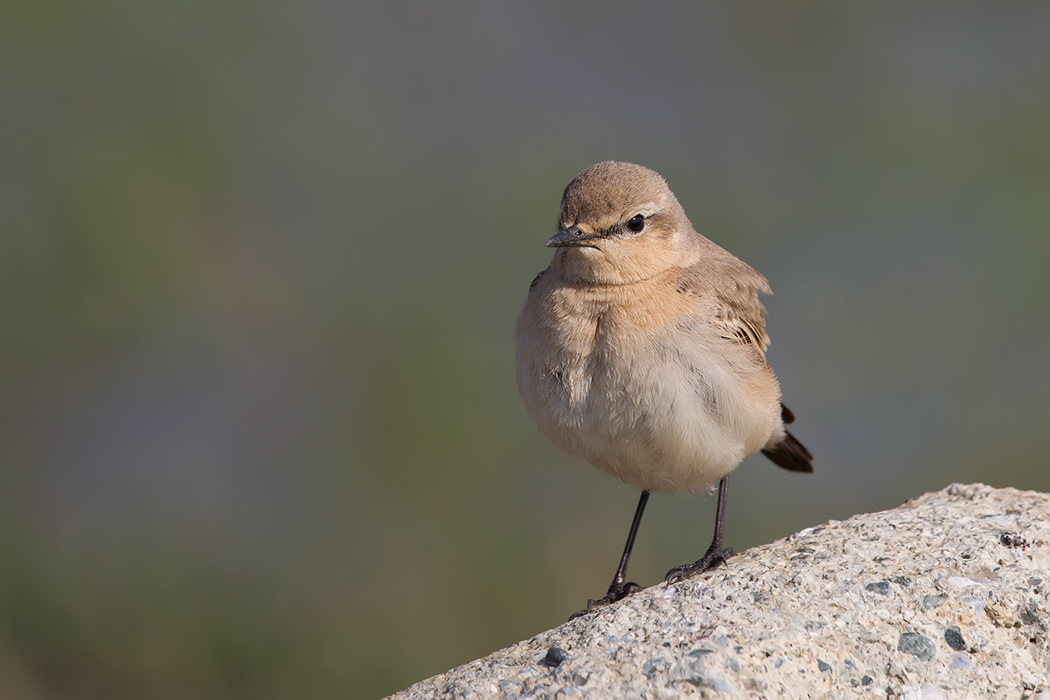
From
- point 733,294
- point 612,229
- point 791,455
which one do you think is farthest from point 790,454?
point 612,229

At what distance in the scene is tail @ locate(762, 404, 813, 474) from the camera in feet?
21.4

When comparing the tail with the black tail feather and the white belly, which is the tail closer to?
the black tail feather

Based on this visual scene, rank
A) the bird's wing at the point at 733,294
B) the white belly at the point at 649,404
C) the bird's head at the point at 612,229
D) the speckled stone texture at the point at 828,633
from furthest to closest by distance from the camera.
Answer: the bird's wing at the point at 733,294 < the bird's head at the point at 612,229 < the white belly at the point at 649,404 < the speckled stone texture at the point at 828,633

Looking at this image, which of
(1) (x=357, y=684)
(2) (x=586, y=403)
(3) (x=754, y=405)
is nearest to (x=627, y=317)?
(2) (x=586, y=403)

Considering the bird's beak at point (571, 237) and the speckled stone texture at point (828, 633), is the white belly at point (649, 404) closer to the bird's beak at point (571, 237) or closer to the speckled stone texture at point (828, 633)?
the bird's beak at point (571, 237)

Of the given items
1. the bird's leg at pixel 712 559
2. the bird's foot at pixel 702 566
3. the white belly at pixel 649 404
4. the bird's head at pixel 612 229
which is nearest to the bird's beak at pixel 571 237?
the bird's head at pixel 612 229

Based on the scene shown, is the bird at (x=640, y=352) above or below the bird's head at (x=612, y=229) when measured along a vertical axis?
below

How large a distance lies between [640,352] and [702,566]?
3.67ft

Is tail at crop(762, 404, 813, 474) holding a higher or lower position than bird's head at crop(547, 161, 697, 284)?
lower

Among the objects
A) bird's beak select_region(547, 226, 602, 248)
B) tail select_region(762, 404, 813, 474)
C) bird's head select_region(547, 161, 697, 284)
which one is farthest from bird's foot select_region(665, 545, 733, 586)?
bird's beak select_region(547, 226, 602, 248)

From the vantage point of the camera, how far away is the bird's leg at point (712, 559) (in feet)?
16.1

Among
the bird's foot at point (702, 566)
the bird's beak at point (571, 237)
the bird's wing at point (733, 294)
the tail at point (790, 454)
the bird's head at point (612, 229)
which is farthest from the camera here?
the tail at point (790, 454)

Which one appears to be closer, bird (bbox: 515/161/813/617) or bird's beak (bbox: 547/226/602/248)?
bird (bbox: 515/161/813/617)

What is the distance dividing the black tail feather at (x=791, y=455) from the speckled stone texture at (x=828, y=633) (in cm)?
189
